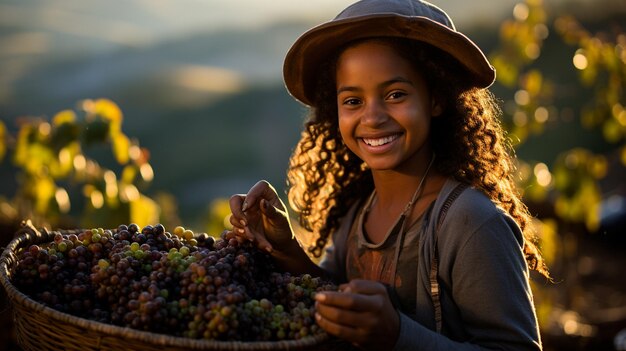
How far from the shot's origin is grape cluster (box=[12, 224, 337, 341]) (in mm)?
1812

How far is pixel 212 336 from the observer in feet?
5.80

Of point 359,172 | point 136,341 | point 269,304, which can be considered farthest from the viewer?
point 359,172

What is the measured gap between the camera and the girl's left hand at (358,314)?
1.79m

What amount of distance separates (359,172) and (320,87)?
41 centimetres

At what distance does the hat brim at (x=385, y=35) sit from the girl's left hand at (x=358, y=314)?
0.85m

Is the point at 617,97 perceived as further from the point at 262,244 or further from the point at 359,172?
the point at 262,244

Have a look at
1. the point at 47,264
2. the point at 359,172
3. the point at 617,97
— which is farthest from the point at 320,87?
the point at 617,97

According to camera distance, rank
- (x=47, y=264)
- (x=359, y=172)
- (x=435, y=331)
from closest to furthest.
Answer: (x=47, y=264) < (x=435, y=331) < (x=359, y=172)

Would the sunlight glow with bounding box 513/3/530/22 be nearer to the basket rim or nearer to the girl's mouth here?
the girl's mouth

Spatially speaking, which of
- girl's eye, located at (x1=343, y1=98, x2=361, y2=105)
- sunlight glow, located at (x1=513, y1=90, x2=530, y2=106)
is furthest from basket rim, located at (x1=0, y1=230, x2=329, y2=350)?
sunlight glow, located at (x1=513, y1=90, x2=530, y2=106)

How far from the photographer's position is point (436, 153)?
8.43ft

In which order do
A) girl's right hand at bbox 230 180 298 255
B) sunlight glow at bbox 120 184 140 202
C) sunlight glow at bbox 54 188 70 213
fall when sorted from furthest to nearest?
sunlight glow at bbox 54 188 70 213, sunlight glow at bbox 120 184 140 202, girl's right hand at bbox 230 180 298 255

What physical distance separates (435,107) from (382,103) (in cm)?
28

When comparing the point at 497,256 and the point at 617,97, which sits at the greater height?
the point at 617,97
